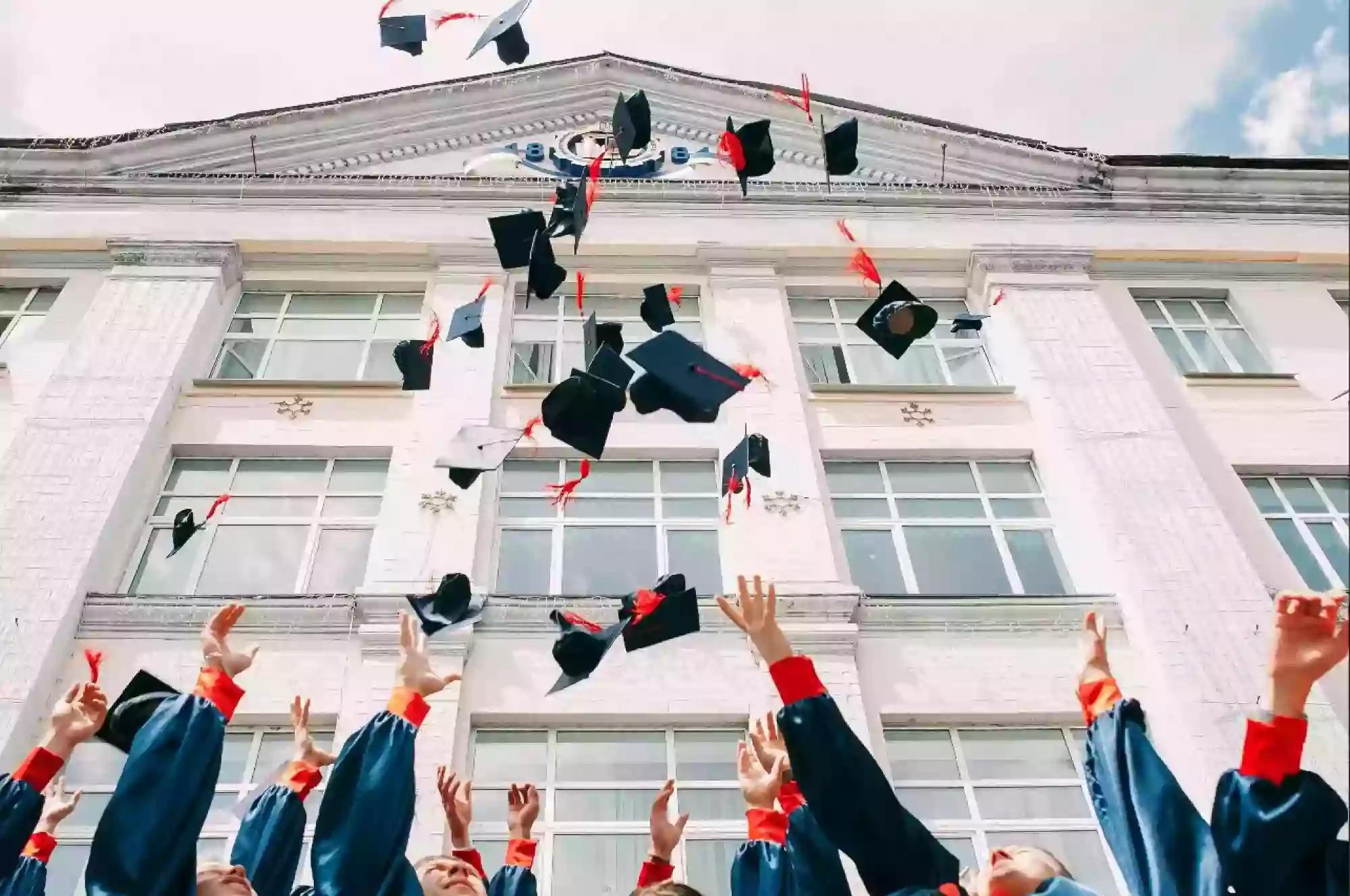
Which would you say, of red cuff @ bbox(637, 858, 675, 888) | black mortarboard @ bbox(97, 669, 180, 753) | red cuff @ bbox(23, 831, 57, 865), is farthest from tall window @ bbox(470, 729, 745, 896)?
red cuff @ bbox(23, 831, 57, 865)

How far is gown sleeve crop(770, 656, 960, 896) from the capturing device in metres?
3.46

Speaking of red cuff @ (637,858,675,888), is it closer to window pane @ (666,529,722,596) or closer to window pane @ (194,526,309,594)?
window pane @ (666,529,722,596)

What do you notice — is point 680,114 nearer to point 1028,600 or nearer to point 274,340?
point 274,340

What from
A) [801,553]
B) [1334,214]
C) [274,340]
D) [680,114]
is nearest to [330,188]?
[274,340]

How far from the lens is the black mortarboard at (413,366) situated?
9.38 m

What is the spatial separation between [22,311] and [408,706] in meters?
8.84

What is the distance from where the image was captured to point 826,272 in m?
12.0

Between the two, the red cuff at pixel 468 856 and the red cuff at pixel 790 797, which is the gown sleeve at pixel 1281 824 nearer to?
the red cuff at pixel 790 797

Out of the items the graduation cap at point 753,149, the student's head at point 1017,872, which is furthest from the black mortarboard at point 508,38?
the student's head at point 1017,872

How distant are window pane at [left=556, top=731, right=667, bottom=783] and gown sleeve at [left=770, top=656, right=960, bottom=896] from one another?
12.8ft

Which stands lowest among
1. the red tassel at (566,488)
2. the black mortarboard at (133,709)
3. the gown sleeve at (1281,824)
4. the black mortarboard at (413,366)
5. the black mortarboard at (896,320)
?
the gown sleeve at (1281,824)

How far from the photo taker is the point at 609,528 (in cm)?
912

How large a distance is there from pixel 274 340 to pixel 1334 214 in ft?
33.7

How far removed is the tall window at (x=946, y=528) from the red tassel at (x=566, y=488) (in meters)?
2.14
